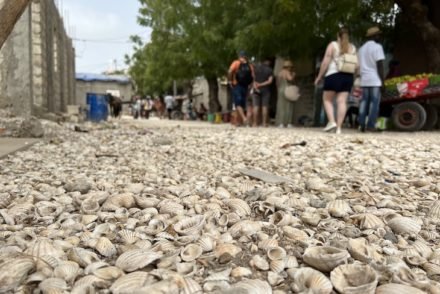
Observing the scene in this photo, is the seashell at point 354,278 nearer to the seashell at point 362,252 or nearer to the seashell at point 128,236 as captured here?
the seashell at point 362,252

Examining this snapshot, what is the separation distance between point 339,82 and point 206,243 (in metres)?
5.60

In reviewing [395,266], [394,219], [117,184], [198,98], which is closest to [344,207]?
[394,219]

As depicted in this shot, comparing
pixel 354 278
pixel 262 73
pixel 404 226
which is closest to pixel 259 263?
pixel 354 278

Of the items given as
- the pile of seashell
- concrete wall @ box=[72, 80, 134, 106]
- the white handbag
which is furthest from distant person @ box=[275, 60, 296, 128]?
concrete wall @ box=[72, 80, 134, 106]

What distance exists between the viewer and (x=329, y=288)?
1.41 m

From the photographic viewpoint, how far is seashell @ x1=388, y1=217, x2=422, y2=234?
2.03 m

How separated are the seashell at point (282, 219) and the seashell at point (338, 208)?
0.79 feet

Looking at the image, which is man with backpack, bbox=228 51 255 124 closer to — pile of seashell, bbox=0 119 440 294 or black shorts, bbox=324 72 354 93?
black shorts, bbox=324 72 354 93

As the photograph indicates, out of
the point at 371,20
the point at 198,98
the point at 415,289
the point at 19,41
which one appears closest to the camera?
the point at 415,289

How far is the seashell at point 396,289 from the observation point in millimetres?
1367

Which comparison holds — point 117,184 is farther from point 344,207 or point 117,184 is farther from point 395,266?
point 395,266

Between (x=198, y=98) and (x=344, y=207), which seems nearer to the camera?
(x=344, y=207)

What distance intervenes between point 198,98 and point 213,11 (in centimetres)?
1835

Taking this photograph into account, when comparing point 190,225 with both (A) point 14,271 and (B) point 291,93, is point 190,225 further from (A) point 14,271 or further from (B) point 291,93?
(B) point 291,93
